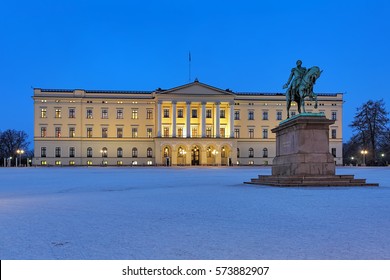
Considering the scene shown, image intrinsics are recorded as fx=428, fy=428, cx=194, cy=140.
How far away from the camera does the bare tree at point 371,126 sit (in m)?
74.6

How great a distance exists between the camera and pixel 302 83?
19281 millimetres

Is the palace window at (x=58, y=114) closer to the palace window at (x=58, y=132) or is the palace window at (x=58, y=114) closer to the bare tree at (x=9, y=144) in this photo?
the palace window at (x=58, y=132)

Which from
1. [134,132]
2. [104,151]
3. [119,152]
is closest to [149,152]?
[134,132]

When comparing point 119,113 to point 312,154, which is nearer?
point 312,154

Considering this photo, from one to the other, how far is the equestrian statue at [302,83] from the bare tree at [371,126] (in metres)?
60.1

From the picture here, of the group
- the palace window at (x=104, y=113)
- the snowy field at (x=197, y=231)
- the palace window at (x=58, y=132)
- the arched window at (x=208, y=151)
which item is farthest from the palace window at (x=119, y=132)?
the snowy field at (x=197, y=231)

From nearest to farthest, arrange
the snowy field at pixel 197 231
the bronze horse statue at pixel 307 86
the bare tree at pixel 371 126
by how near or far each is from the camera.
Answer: the snowy field at pixel 197 231, the bronze horse statue at pixel 307 86, the bare tree at pixel 371 126

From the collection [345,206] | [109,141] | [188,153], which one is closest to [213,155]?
[188,153]

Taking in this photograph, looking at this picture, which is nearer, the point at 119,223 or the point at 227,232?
the point at 227,232

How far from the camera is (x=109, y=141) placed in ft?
267

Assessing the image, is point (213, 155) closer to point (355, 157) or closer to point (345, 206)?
point (355, 157)

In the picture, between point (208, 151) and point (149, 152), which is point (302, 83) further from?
point (149, 152)

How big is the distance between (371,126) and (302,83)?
6180 cm

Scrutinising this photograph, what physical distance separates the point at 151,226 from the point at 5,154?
9965 cm
